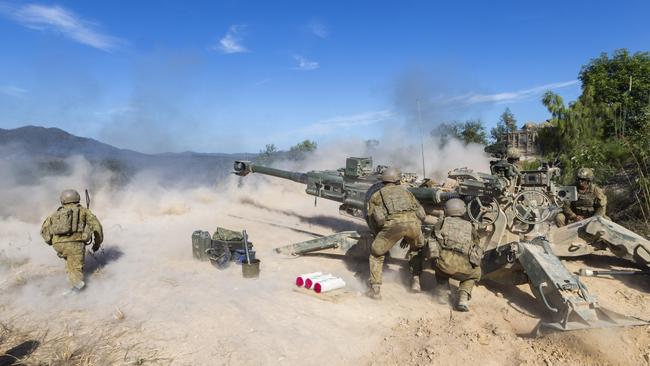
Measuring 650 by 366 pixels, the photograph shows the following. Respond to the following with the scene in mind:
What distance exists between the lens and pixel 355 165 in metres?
8.80

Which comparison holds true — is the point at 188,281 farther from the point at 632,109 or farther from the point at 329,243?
the point at 632,109

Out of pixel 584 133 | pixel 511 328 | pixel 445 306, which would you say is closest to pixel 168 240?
pixel 445 306

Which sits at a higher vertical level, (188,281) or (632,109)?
(632,109)

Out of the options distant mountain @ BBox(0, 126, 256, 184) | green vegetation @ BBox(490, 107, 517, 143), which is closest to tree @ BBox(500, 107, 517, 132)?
green vegetation @ BBox(490, 107, 517, 143)

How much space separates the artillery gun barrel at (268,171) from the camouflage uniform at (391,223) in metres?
4.08

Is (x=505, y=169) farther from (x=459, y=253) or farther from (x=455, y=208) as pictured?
(x=459, y=253)

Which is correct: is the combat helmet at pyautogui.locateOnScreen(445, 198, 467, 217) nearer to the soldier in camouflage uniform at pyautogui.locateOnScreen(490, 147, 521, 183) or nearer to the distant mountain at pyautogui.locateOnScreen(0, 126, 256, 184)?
the soldier in camouflage uniform at pyautogui.locateOnScreen(490, 147, 521, 183)

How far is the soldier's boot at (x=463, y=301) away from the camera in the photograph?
5.38 metres

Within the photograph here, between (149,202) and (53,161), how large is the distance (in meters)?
2.48

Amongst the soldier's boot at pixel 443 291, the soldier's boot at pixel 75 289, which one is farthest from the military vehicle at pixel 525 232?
the soldier's boot at pixel 75 289

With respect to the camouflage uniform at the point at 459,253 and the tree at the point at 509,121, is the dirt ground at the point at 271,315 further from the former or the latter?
the tree at the point at 509,121

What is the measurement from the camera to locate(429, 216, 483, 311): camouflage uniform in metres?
5.43

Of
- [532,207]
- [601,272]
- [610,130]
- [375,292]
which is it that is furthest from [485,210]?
[610,130]

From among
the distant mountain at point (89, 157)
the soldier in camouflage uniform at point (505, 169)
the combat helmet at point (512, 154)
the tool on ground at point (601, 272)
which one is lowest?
the tool on ground at point (601, 272)
